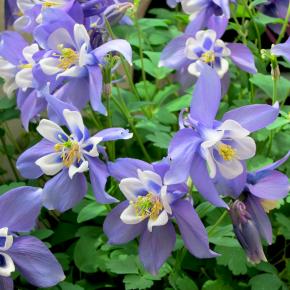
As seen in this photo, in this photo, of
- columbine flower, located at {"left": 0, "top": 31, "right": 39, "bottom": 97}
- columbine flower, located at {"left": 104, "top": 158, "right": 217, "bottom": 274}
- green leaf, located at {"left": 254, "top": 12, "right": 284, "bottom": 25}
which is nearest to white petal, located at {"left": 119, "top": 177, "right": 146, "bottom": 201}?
columbine flower, located at {"left": 104, "top": 158, "right": 217, "bottom": 274}

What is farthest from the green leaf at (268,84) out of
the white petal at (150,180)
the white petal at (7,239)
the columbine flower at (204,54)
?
the white petal at (7,239)

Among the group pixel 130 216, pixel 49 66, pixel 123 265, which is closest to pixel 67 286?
pixel 123 265

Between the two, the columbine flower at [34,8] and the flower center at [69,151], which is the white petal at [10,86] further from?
the flower center at [69,151]

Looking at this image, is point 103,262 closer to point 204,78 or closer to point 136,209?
point 136,209

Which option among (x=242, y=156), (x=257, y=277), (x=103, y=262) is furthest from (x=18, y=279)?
(x=242, y=156)

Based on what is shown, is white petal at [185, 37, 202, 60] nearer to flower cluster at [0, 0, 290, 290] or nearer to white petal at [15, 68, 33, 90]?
flower cluster at [0, 0, 290, 290]

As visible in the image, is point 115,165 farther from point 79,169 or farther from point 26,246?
point 26,246

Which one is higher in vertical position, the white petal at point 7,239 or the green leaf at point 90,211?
the white petal at point 7,239
